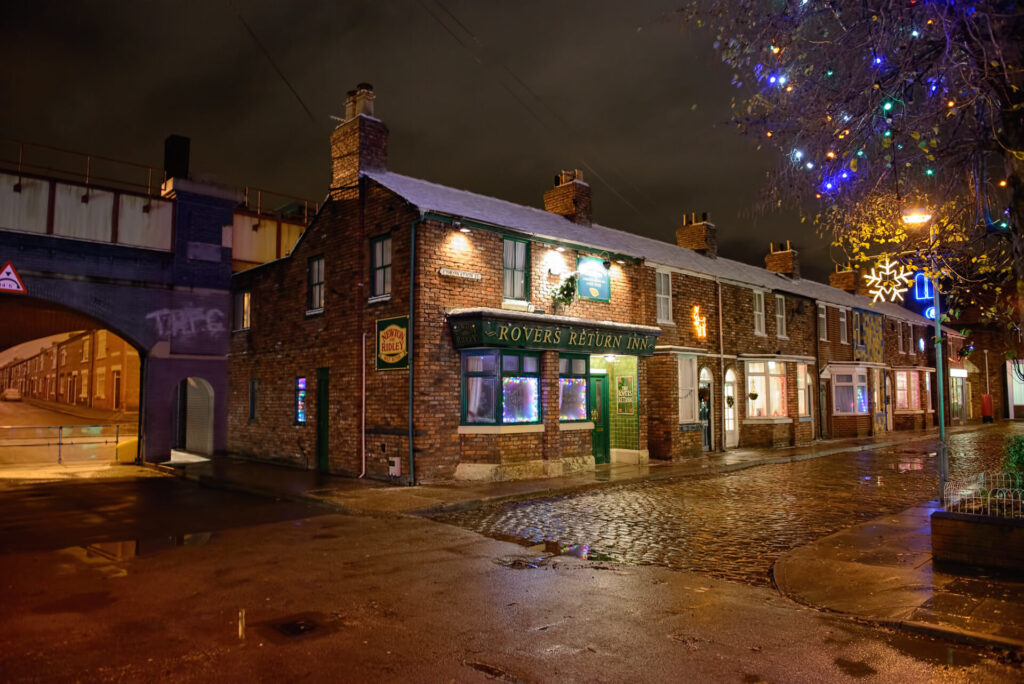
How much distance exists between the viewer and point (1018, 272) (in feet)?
25.1

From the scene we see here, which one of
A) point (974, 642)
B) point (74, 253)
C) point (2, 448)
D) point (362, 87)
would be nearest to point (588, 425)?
point (362, 87)

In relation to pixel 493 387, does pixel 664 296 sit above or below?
above

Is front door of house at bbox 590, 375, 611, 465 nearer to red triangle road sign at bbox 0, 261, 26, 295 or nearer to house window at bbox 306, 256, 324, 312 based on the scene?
house window at bbox 306, 256, 324, 312

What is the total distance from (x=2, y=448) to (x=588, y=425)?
22145mm

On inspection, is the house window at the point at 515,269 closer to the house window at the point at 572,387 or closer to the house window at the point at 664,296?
the house window at the point at 572,387

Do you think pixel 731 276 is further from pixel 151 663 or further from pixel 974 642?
pixel 151 663

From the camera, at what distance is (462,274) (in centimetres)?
1568

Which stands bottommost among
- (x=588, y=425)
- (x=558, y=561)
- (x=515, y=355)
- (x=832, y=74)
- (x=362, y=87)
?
(x=558, y=561)

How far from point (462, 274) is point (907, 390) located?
3003 centimetres

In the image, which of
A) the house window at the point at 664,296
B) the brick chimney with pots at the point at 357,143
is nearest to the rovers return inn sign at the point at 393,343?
the brick chimney with pots at the point at 357,143

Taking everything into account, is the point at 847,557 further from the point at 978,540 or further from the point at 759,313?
the point at 759,313

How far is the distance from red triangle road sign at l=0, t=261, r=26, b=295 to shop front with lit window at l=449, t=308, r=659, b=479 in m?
12.2

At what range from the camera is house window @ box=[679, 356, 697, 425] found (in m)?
21.1

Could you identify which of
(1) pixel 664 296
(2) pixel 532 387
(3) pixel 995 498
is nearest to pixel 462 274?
(2) pixel 532 387
